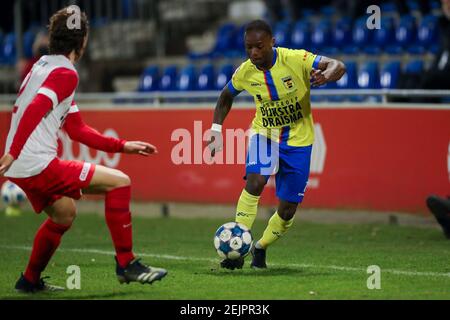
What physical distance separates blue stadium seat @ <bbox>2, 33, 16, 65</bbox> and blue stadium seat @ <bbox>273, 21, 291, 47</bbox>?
6242mm

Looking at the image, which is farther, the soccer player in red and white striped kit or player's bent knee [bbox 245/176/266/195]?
player's bent knee [bbox 245/176/266/195]

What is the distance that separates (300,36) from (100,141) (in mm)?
11896

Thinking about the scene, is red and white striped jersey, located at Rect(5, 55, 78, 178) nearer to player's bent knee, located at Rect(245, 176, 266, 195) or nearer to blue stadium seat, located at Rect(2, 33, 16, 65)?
player's bent knee, located at Rect(245, 176, 266, 195)

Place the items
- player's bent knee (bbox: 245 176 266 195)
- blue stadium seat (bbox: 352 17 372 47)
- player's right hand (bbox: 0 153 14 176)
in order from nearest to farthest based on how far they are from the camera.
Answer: player's right hand (bbox: 0 153 14 176), player's bent knee (bbox: 245 176 266 195), blue stadium seat (bbox: 352 17 372 47)

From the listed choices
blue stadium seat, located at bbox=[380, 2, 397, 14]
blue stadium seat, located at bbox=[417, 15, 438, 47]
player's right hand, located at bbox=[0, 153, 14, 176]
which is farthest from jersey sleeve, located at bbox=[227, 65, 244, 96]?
blue stadium seat, located at bbox=[380, 2, 397, 14]

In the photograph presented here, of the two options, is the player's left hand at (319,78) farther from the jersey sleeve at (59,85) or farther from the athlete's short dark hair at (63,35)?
the jersey sleeve at (59,85)

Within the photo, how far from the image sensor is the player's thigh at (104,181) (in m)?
8.66

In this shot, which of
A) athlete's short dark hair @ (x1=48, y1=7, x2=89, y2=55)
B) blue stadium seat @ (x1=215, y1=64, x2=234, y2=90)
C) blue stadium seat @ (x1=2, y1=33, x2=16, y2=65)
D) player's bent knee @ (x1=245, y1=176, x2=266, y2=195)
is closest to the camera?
athlete's short dark hair @ (x1=48, y1=7, x2=89, y2=55)

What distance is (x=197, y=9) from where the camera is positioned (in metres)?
24.2

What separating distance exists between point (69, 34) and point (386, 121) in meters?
7.02

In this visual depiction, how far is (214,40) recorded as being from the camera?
2336cm

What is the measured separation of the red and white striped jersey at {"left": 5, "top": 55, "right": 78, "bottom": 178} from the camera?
834 cm

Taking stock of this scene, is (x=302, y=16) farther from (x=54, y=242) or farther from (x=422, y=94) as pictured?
(x=54, y=242)

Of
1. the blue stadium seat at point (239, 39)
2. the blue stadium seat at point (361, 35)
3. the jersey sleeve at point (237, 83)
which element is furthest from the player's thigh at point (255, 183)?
the blue stadium seat at point (239, 39)
